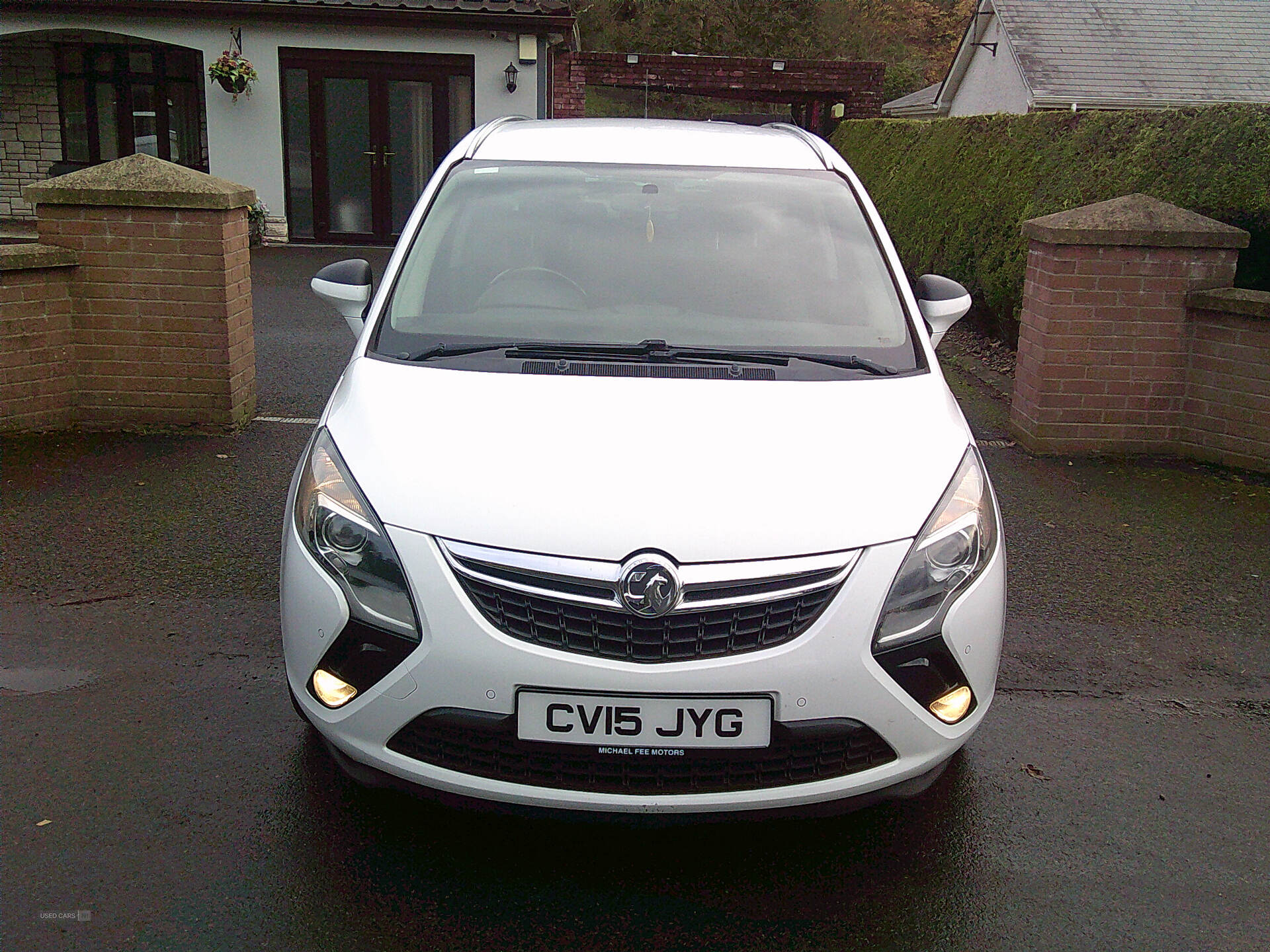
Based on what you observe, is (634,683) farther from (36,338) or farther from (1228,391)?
(1228,391)

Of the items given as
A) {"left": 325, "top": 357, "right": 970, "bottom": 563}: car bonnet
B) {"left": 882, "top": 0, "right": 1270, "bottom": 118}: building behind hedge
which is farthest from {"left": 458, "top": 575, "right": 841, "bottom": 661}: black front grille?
{"left": 882, "top": 0, "right": 1270, "bottom": 118}: building behind hedge

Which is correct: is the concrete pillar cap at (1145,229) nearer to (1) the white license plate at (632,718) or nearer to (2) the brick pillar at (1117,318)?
(2) the brick pillar at (1117,318)

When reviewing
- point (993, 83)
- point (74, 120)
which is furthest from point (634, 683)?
point (993, 83)

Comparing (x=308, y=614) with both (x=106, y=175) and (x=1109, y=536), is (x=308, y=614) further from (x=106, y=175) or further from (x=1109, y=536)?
(x=106, y=175)

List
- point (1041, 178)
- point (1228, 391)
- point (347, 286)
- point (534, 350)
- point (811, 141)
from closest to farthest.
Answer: point (534, 350) → point (347, 286) → point (811, 141) → point (1228, 391) → point (1041, 178)

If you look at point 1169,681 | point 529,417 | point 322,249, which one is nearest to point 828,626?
point 529,417

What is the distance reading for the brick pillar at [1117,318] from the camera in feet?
21.2

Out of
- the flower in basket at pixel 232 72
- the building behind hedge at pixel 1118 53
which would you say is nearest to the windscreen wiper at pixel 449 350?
the flower in basket at pixel 232 72

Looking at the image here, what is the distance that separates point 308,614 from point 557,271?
1482 millimetres

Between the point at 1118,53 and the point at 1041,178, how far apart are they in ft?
66.4

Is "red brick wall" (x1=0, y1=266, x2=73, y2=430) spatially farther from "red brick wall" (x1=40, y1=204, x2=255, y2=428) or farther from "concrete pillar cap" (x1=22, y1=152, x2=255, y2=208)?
"concrete pillar cap" (x1=22, y1=152, x2=255, y2=208)

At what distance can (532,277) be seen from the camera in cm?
374

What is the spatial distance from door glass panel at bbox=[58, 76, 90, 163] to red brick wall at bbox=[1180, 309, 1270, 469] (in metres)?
17.3

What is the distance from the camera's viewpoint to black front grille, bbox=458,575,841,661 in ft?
8.24
